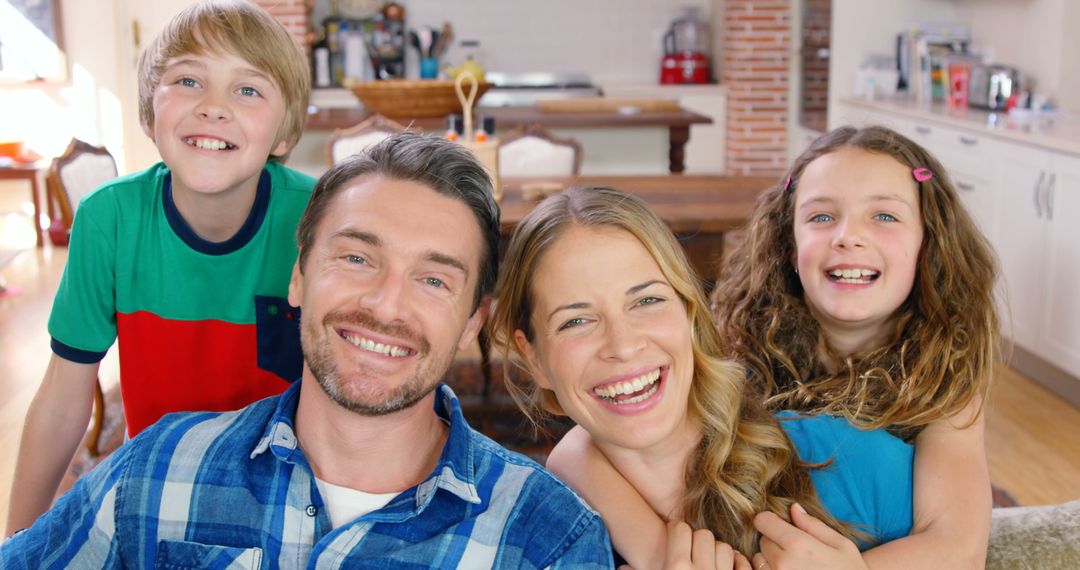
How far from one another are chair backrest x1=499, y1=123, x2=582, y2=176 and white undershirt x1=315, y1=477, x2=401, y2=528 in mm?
3184

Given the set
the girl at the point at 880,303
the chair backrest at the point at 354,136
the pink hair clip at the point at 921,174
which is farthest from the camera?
the chair backrest at the point at 354,136

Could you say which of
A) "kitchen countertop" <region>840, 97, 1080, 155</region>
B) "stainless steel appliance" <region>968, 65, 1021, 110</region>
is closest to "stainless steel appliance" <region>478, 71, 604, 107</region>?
"kitchen countertop" <region>840, 97, 1080, 155</region>

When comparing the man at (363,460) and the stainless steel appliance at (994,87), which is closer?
the man at (363,460)

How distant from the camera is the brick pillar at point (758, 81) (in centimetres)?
798

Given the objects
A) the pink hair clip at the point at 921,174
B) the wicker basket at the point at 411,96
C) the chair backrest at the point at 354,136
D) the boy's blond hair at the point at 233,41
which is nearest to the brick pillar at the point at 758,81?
the wicker basket at the point at 411,96

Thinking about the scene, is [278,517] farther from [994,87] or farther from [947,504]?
[994,87]

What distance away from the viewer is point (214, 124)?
1.90 m

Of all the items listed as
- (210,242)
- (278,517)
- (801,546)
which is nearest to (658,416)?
(801,546)

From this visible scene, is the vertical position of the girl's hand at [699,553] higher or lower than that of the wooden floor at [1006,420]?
higher

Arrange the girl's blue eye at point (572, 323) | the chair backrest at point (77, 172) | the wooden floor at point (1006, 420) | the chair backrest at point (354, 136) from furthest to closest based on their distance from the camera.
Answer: the chair backrest at point (354, 136) < the chair backrest at point (77, 172) < the wooden floor at point (1006, 420) < the girl's blue eye at point (572, 323)

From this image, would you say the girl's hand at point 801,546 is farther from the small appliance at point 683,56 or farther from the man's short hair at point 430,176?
the small appliance at point 683,56

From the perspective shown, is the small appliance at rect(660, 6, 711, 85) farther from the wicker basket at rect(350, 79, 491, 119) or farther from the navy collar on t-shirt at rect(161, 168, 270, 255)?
the navy collar on t-shirt at rect(161, 168, 270, 255)

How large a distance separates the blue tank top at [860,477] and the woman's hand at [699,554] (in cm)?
18

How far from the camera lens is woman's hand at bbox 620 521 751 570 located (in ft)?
4.87
